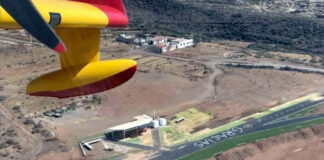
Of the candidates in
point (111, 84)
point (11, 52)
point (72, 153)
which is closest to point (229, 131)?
point (72, 153)

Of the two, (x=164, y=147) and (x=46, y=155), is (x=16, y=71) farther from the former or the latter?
(x=164, y=147)

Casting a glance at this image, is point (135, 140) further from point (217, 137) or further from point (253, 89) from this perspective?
point (253, 89)

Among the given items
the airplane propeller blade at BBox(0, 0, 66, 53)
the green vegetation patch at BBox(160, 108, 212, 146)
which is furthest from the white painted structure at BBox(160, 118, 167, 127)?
the airplane propeller blade at BBox(0, 0, 66, 53)

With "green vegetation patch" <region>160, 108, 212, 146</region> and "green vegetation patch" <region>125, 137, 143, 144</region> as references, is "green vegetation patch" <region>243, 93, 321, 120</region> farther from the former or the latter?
"green vegetation patch" <region>125, 137, 143, 144</region>

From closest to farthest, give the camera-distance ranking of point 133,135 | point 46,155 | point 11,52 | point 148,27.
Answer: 1. point 46,155
2. point 133,135
3. point 11,52
4. point 148,27

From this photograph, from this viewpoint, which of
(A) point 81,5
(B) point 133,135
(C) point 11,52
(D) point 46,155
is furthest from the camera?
(C) point 11,52

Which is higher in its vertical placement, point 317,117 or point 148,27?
point 148,27

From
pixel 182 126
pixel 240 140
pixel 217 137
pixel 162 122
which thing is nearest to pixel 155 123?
pixel 162 122

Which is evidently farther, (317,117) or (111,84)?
(317,117)
